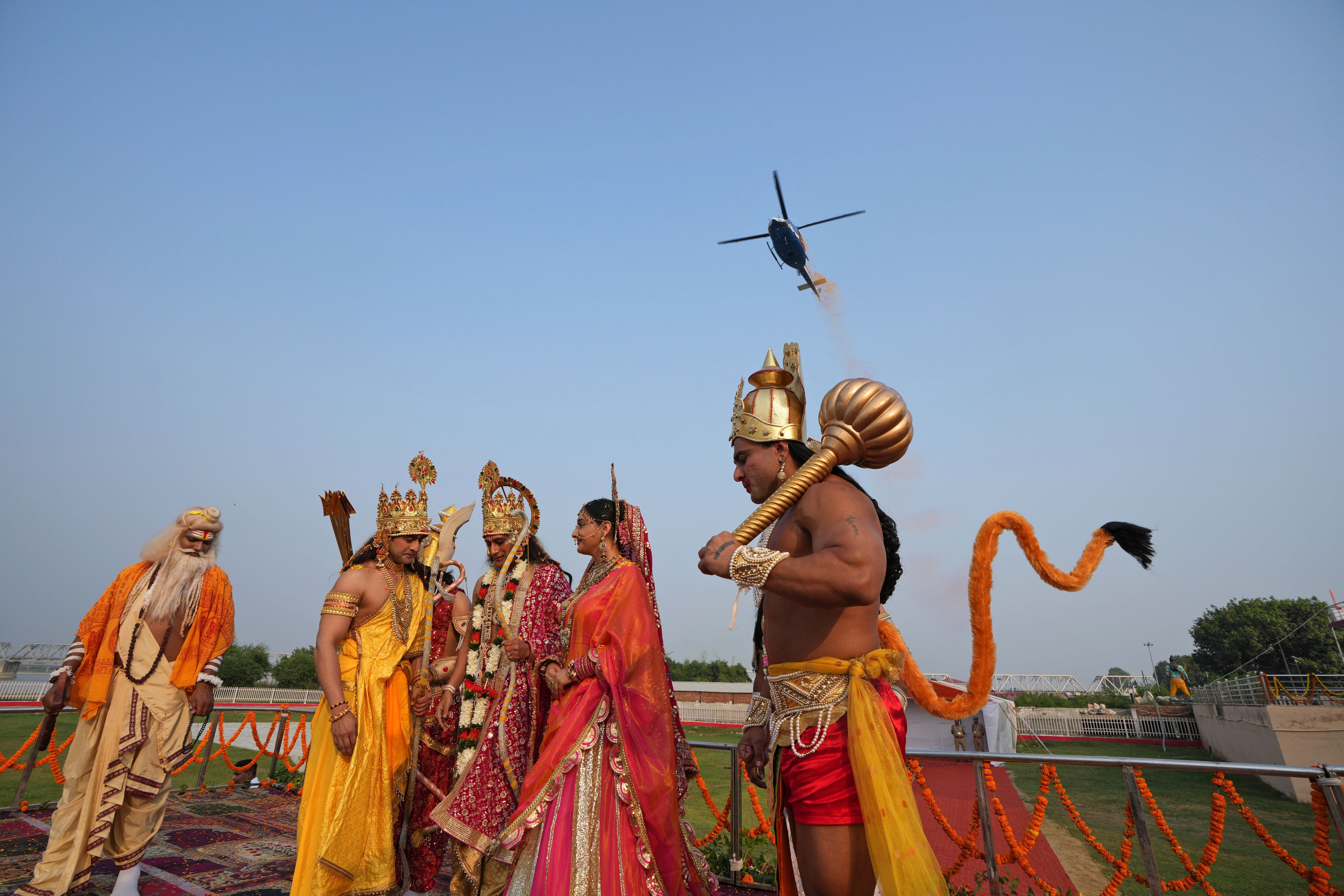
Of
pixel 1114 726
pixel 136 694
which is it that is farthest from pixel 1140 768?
pixel 1114 726

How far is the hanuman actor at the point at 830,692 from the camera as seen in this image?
6.40 feet

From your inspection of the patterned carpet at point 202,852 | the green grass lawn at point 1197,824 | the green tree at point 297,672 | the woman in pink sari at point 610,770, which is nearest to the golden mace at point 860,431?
the woman in pink sari at point 610,770

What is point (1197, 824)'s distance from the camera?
9680 mm

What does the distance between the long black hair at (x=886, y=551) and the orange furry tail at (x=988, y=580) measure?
0.31 m

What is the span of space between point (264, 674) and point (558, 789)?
40217 mm

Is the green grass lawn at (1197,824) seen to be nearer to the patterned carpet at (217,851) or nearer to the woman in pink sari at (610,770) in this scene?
the patterned carpet at (217,851)

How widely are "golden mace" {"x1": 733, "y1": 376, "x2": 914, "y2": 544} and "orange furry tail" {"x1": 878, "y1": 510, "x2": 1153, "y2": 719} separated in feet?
3.54

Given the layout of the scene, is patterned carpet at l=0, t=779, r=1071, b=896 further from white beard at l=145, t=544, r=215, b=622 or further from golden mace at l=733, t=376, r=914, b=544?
golden mace at l=733, t=376, r=914, b=544

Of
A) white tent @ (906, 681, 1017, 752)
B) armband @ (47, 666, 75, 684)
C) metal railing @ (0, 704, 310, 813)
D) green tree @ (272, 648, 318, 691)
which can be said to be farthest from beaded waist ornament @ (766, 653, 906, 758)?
green tree @ (272, 648, 318, 691)

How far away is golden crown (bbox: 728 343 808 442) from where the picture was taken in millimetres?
2693

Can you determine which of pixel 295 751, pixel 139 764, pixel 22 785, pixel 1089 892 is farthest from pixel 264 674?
pixel 1089 892

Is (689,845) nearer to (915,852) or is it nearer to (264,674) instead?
(915,852)

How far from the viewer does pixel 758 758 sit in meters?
2.74

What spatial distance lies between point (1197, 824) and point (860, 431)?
38.0 feet
